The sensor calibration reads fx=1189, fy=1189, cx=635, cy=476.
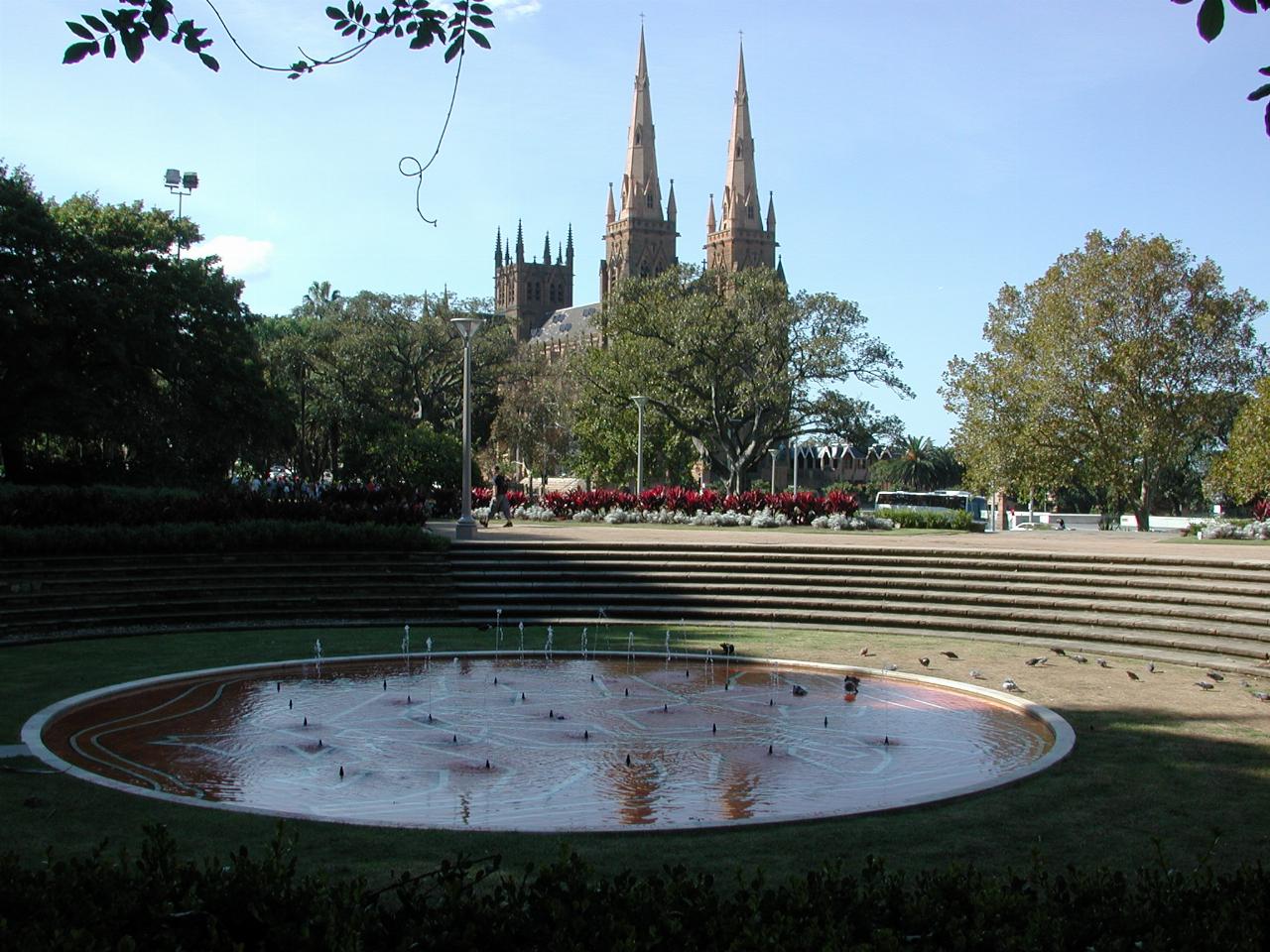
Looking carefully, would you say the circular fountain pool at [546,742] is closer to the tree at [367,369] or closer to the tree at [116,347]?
the tree at [116,347]

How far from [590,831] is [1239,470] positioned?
126ft

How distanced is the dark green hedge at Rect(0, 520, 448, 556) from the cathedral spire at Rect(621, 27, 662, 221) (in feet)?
430

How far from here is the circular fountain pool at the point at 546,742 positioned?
327 inches

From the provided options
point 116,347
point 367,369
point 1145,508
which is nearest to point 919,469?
point 367,369

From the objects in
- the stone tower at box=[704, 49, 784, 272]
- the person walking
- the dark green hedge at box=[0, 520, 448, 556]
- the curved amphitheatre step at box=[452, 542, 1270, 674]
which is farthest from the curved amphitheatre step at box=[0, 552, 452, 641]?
the stone tower at box=[704, 49, 784, 272]

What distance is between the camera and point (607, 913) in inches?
180

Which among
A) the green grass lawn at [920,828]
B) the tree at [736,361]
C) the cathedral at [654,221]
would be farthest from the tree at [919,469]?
the green grass lawn at [920,828]

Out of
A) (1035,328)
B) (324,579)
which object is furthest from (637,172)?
(324,579)

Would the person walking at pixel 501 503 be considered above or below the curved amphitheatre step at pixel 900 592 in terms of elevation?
above

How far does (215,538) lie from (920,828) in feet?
49.1

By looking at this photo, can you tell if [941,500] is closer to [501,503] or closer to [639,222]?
[501,503]

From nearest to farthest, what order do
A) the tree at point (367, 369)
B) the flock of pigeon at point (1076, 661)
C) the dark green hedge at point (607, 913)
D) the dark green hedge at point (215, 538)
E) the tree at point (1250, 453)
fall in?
1. the dark green hedge at point (607, 913)
2. the flock of pigeon at point (1076, 661)
3. the dark green hedge at point (215, 538)
4. the tree at point (1250, 453)
5. the tree at point (367, 369)

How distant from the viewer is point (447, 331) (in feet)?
234

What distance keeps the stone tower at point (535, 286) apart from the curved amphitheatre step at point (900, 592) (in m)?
166
